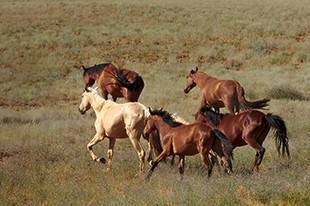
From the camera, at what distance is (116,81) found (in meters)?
15.2

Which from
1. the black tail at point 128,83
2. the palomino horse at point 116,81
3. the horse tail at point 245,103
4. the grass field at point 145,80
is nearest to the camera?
the grass field at point 145,80

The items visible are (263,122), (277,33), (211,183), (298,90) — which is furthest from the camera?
(277,33)

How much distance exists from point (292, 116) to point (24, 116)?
8.86 m

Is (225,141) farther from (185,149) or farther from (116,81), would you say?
(116,81)

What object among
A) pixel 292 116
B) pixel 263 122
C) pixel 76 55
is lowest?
pixel 76 55

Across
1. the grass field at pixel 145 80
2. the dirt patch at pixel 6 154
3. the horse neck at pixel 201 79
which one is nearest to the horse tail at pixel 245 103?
the grass field at pixel 145 80

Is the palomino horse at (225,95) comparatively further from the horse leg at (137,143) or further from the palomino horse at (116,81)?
the horse leg at (137,143)

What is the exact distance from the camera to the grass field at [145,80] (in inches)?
331

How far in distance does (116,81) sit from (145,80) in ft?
40.1

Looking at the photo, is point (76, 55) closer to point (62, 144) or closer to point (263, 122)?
point (62, 144)

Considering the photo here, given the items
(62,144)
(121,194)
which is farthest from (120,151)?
(121,194)

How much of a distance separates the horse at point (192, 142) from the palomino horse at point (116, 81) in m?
5.29

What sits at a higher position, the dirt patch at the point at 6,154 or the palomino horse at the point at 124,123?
the palomino horse at the point at 124,123

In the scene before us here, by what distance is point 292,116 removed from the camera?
16.2 metres
